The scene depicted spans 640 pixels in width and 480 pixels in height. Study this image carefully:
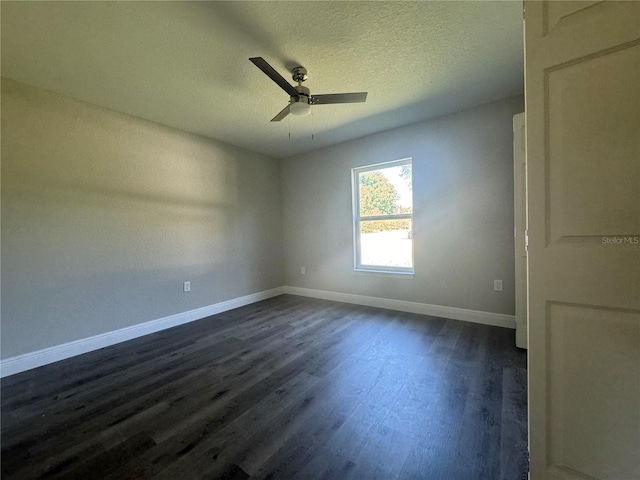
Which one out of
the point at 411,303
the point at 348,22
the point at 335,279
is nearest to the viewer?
the point at 348,22

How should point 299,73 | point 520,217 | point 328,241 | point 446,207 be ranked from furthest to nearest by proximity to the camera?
1. point 328,241
2. point 446,207
3. point 520,217
4. point 299,73

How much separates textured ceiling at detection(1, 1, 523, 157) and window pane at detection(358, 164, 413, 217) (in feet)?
2.95

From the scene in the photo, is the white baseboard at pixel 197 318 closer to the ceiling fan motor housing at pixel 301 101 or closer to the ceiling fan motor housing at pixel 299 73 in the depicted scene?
the ceiling fan motor housing at pixel 301 101

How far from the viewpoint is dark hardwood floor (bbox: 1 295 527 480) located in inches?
46.0

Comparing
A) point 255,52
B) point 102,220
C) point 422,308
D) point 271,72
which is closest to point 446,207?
point 422,308

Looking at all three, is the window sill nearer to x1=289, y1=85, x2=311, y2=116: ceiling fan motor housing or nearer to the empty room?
the empty room

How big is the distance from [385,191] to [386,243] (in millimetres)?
764

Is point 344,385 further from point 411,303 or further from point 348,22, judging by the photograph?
point 348,22

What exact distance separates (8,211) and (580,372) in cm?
380

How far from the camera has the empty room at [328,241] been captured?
0.84m

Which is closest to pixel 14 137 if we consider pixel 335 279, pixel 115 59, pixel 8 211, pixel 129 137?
pixel 8 211

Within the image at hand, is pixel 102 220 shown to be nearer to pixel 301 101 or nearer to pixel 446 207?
pixel 301 101

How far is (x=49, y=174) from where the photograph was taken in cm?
224

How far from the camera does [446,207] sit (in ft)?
9.86
